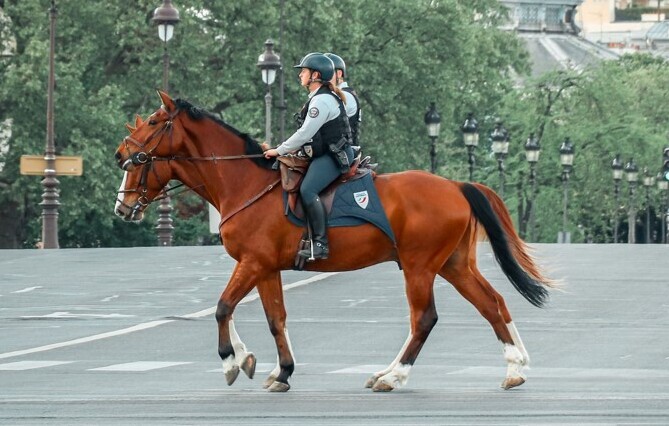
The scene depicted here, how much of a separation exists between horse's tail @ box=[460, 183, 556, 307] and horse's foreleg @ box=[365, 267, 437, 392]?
709 millimetres

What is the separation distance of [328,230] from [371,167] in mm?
681

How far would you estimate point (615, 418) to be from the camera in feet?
41.7

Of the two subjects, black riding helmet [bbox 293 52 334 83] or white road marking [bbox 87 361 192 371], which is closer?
black riding helmet [bbox 293 52 334 83]

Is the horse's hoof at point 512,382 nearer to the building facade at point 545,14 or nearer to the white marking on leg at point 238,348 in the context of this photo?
the white marking on leg at point 238,348

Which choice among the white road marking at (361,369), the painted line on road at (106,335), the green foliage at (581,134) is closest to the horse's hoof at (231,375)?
the white road marking at (361,369)

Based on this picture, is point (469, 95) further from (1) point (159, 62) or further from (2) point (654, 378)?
(2) point (654, 378)

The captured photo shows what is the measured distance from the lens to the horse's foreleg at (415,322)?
15453mm

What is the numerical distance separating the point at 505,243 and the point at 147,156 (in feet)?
8.66

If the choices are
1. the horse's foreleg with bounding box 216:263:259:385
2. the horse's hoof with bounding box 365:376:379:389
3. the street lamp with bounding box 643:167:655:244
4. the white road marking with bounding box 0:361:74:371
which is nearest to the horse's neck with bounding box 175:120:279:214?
the horse's foreleg with bounding box 216:263:259:385

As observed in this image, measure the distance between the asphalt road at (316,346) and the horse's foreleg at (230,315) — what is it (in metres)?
0.22

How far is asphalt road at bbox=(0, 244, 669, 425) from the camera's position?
13.5m

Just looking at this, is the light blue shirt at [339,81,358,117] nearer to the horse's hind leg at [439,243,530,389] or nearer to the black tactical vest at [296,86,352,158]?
the black tactical vest at [296,86,352,158]

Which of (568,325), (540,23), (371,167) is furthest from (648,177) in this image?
(371,167)

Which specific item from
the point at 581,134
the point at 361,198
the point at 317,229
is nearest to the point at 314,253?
the point at 317,229
